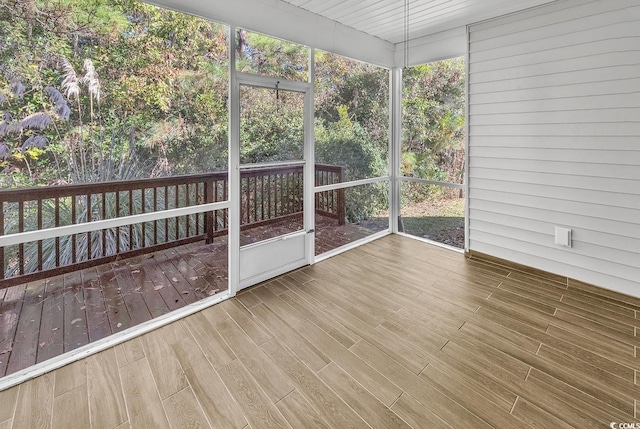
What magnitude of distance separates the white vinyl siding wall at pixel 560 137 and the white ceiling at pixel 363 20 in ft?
0.94

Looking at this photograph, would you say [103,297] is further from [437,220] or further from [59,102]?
[437,220]

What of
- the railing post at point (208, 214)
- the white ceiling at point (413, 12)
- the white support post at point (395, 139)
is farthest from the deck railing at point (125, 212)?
the white ceiling at point (413, 12)

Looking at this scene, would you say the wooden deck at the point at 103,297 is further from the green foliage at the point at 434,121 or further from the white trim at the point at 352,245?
the green foliage at the point at 434,121

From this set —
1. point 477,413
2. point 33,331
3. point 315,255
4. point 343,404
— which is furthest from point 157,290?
point 477,413

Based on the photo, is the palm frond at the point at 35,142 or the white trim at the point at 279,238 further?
the white trim at the point at 279,238

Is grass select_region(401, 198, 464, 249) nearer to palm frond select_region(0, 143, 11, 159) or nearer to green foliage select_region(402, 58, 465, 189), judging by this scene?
green foliage select_region(402, 58, 465, 189)

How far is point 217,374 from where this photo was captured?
2.01 metres

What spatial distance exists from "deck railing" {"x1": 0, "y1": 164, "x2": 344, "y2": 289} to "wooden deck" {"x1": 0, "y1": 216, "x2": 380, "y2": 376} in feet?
0.37

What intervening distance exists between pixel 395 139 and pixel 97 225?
12.7ft

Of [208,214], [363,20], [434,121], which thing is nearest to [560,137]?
[434,121]

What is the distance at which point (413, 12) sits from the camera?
3438mm

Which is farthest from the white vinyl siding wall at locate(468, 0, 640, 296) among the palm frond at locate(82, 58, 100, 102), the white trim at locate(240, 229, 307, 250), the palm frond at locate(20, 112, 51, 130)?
the palm frond at locate(20, 112, 51, 130)

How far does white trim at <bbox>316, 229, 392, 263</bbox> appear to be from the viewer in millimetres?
4014

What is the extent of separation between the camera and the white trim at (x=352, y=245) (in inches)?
158
